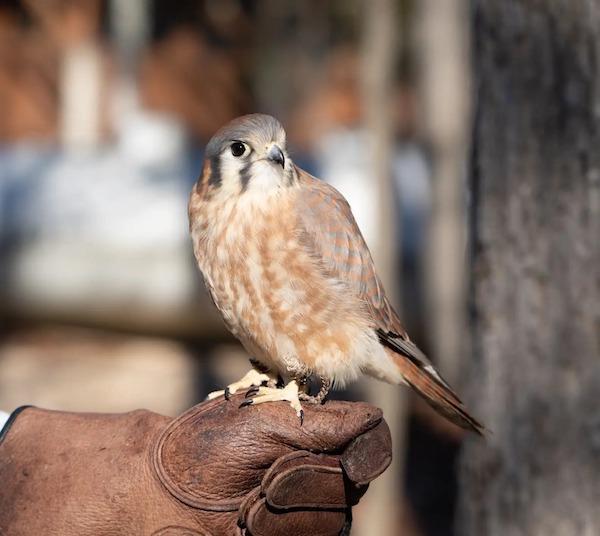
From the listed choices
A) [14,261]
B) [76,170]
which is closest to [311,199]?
[14,261]

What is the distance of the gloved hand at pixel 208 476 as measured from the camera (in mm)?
2449

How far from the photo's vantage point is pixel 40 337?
32.7 feet

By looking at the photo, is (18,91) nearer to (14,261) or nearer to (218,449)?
(14,261)

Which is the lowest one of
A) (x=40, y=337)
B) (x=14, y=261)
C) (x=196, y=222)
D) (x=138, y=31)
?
(x=40, y=337)

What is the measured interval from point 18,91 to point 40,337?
7.33m

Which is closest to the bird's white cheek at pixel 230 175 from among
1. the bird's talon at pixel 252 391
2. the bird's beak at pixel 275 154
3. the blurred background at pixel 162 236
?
the bird's beak at pixel 275 154

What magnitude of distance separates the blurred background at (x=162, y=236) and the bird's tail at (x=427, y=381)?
1.14m

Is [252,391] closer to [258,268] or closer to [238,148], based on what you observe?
[258,268]

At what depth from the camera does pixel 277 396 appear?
2.67 meters

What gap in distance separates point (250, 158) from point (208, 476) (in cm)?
101

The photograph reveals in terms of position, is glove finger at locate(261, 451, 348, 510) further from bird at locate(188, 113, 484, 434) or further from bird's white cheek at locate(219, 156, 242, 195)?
bird's white cheek at locate(219, 156, 242, 195)

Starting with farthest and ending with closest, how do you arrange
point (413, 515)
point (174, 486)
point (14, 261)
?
point (14, 261) < point (413, 515) < point (174, 486)

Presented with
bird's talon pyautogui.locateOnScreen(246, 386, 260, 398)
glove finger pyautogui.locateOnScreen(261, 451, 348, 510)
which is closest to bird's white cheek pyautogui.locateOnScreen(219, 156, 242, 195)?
bird's talon pyautogui.locateOnScreen(246, 386, 260, 398)

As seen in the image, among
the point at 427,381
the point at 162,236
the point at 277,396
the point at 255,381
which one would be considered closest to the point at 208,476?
the point at 277,396
